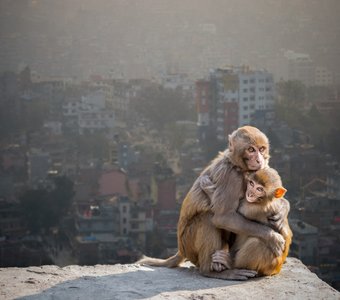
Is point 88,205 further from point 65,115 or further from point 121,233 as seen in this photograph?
point 65,115

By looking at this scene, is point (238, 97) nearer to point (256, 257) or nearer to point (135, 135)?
point (135, 135)

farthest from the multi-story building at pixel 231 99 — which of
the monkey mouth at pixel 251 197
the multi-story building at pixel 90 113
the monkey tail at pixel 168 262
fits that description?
the monkey mouth at pixel 251 197

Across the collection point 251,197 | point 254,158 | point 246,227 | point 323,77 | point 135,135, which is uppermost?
point 323,77

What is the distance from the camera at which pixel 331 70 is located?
18344 mm

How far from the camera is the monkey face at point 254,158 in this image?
3.07m

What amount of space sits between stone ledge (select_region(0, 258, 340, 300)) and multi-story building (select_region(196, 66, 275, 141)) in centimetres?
1351

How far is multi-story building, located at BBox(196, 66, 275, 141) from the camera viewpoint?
55.6 feet

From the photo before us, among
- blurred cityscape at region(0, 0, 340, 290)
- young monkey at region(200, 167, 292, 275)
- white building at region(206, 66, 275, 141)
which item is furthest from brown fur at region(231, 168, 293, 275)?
white building at region(206, 66, 275, 141)

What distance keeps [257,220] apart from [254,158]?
11.5 inches

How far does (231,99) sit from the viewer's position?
17.1 metres

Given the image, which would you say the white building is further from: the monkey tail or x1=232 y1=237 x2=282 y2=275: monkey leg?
x1=232 y1=237 x2=282 y2=275: monkey leg

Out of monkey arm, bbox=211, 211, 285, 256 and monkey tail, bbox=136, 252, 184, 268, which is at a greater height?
monkey arm, bbox=211, 211, 285, 256

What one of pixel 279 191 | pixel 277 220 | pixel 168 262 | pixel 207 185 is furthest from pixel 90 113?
pixel 279 191

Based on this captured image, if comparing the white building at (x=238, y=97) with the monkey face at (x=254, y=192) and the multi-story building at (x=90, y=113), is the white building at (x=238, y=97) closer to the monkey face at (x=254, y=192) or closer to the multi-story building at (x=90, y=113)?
the multi-story building at (x=90, y=113)
